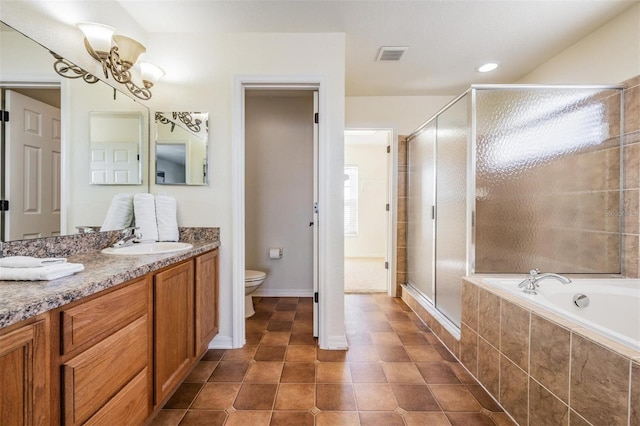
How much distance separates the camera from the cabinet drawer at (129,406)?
908 millimetres

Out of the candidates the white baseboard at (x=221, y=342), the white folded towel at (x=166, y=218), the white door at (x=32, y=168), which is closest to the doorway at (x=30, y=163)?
the white door at (x=32, y=168)

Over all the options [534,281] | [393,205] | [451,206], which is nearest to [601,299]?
[534,281]

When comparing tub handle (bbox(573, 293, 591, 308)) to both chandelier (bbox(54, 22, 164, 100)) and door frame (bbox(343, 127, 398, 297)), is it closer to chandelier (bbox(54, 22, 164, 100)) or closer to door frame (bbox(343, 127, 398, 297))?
door frame (bbox(343, 127, 398, 297))

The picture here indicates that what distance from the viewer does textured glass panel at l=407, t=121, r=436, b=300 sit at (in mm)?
2531

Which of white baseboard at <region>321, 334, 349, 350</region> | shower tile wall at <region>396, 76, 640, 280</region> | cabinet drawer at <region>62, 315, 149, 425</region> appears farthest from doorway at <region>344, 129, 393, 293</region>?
cabinet drawer at <region>62, 315, 149, 425</region>

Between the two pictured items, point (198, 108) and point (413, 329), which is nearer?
point (198, 108)

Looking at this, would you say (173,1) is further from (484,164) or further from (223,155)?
(484,164)

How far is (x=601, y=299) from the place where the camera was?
160 centimetres

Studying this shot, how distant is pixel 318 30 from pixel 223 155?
117cm

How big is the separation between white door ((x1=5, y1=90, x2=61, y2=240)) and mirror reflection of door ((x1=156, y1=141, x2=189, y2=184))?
727 millimetres

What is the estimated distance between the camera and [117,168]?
173 centimetres

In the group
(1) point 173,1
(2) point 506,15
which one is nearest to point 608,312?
(2) point 506,15

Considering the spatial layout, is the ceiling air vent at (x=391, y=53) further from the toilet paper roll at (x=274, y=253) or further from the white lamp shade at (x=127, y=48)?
the toilet paper roll at (x=274, y=253)

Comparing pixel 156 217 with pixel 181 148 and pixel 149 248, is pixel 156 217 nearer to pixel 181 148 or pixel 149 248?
pixel 149 248
